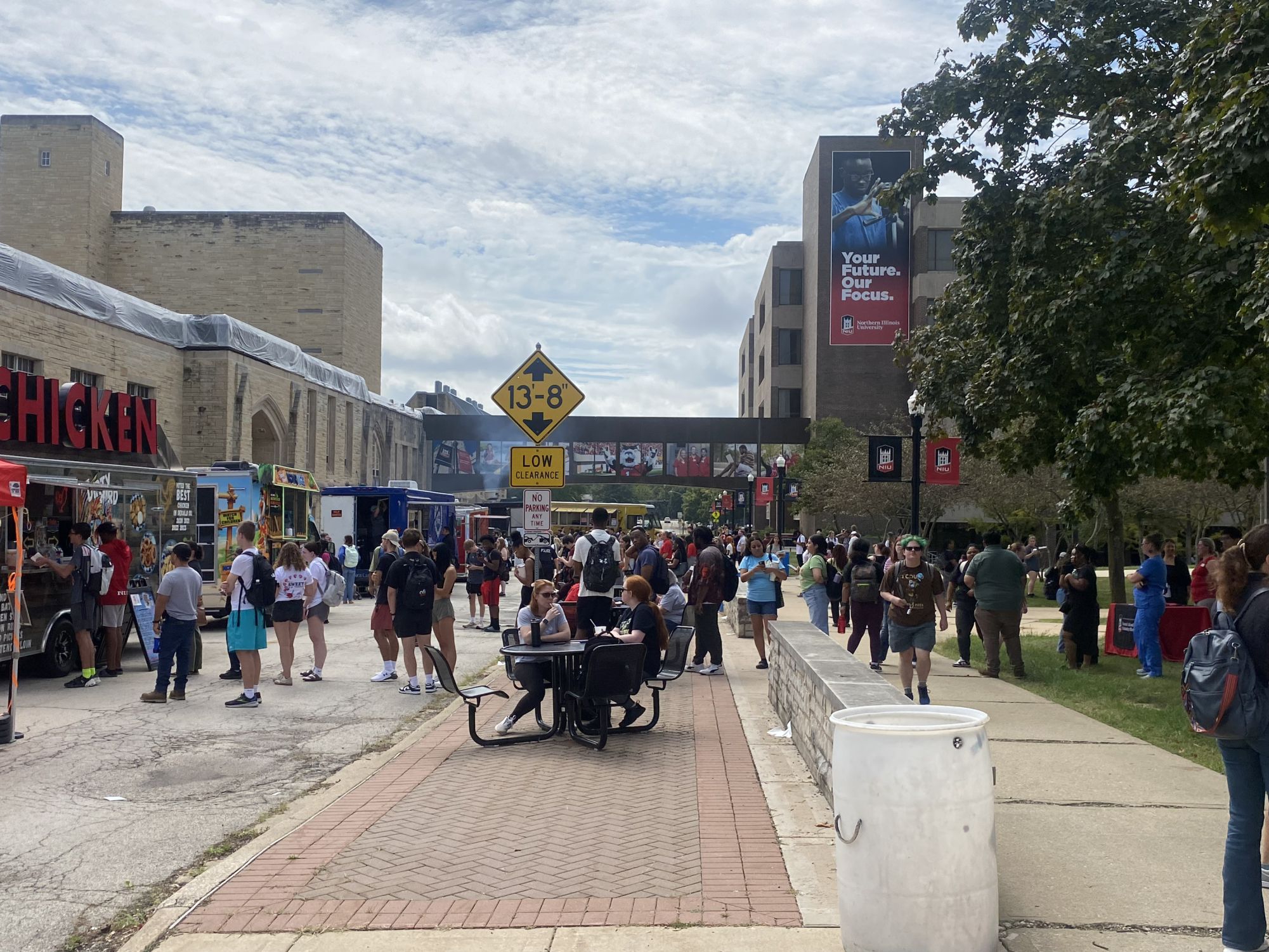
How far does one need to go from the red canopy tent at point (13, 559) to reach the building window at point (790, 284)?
218 ft

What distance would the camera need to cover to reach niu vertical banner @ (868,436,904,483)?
57.3 ft

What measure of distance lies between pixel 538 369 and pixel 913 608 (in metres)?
4.75

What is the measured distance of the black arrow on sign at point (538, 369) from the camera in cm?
1217

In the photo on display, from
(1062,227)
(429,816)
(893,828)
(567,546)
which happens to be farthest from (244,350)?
(893,828)

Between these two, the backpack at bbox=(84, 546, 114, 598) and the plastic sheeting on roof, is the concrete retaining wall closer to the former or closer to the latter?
the backpack at bbox=(84, 546, 114, 598)

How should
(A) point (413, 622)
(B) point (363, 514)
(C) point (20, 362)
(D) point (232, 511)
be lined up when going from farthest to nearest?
1. (B) point (363, 514)
2. (C) point (20, 362)
3. (D) point (232, 511)
4. (A) point (413, 622)

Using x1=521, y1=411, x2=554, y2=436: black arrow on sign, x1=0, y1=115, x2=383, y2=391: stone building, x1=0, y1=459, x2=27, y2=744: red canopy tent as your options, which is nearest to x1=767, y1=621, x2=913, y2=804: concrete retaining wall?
x1=521, y1=411, x2=554, y2=436: black arrow on sign

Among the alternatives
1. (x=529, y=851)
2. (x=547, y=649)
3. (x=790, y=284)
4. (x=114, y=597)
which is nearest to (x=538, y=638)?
(x=547, y=649)

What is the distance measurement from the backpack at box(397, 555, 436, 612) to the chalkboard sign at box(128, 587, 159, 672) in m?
3.71

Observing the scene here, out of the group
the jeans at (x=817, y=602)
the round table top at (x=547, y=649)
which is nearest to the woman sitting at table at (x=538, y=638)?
the round table top at (x=547, y=649)

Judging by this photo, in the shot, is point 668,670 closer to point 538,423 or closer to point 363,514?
point 538,423

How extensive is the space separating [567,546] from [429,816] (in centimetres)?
2131

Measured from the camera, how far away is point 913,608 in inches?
417

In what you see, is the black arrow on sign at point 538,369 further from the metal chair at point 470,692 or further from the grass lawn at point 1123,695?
the grass lawn at point 1123,695
